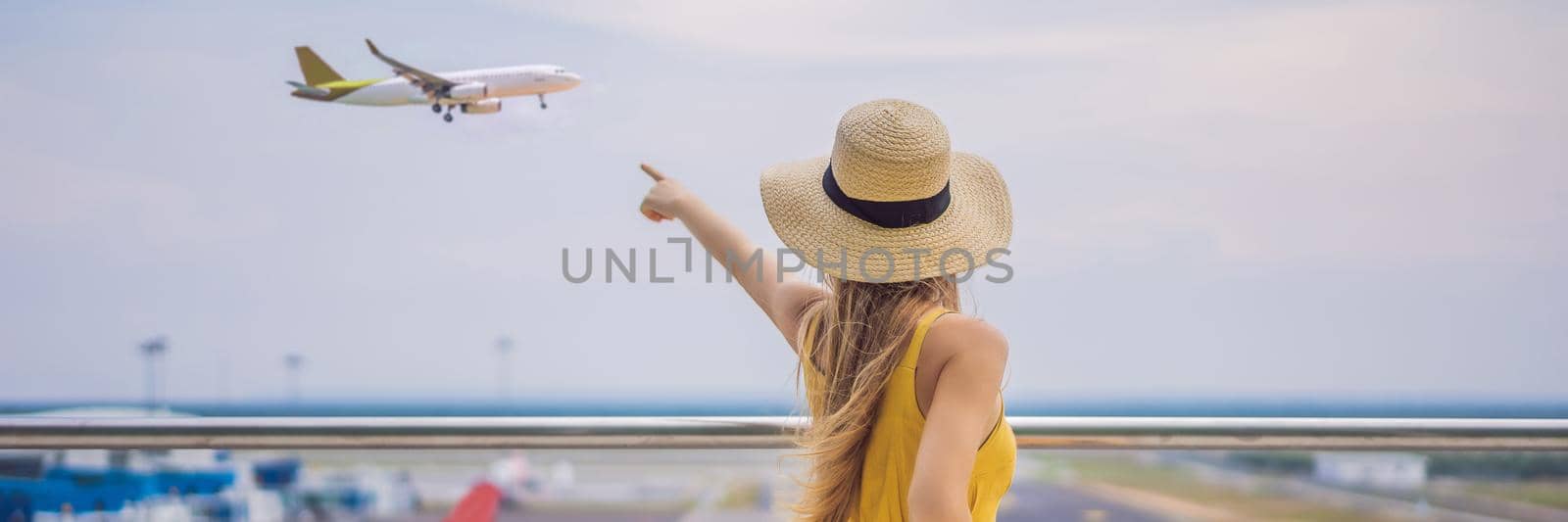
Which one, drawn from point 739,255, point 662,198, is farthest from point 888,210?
point 662,198

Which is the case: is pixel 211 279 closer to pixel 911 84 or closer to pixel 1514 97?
pixel 911 84

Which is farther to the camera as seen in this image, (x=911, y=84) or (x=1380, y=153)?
(x=1380, y=153)

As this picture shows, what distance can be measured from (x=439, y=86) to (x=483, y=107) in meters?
0.12

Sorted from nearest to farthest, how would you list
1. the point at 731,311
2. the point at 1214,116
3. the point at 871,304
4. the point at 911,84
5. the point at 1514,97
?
1. the point at 871,304
2. the point at 731,311
3. the point at 911,84
4. the point at 1514,97
5. the point at 1214,116

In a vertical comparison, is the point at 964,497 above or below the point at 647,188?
below

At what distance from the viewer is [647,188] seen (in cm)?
137

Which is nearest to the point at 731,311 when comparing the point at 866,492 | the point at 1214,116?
the point at 866,492

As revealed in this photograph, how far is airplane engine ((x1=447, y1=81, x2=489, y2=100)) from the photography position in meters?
2.58

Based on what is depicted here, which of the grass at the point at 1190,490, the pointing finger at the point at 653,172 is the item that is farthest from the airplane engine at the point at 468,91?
the grass at the point at 1190,490

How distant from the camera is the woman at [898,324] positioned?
861 millimetres

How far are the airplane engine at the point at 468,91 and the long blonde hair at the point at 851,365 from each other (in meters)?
1.77

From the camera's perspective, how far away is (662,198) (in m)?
1.34

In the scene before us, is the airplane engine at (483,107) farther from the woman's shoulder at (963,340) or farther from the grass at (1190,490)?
the woman's shoulder at (963,340)

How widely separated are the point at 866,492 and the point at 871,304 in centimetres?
19
